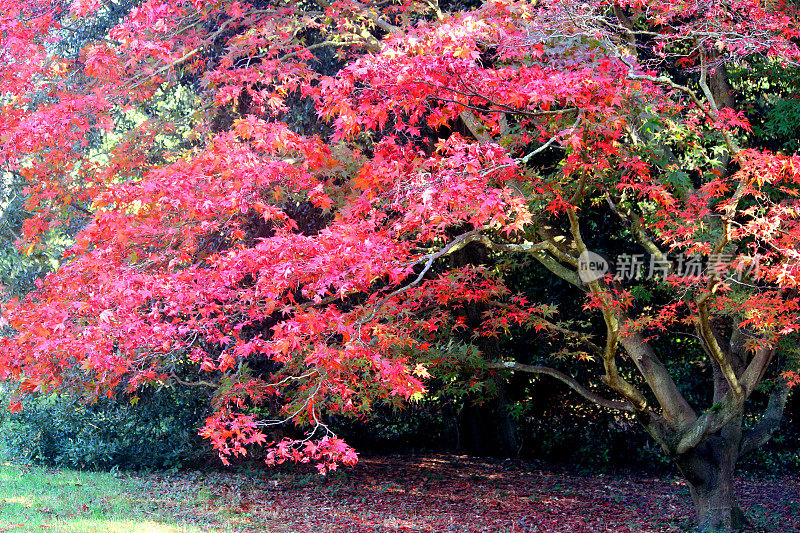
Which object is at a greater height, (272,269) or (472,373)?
(272,269)

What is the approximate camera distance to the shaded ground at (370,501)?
5.14 metres

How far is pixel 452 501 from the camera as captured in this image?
634 centimetres

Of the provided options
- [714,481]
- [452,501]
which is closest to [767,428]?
[714,481]

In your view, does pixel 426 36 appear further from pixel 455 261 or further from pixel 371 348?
pixel 455 261

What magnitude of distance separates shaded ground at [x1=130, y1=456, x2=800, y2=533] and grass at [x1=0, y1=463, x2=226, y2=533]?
20 centimetres

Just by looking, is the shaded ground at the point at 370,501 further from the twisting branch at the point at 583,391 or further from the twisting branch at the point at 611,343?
the twisting branch at the point at 611,343

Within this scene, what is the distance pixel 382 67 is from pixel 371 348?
5.63 ft

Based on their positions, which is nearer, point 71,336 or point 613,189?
point 71,336

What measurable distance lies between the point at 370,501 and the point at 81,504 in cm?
245

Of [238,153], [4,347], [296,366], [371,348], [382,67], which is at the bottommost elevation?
[296,366]

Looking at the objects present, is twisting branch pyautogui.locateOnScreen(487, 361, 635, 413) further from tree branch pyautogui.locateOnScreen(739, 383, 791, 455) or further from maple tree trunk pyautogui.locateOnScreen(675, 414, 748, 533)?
tree branch pyautogui.locateOnScreen(739, 383, 791, 455)

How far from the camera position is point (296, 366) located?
18.2 feet

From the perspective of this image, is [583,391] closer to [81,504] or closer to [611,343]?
[611,343]

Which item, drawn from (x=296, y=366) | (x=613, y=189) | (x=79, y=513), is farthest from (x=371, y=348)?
(x=79, y=513)
